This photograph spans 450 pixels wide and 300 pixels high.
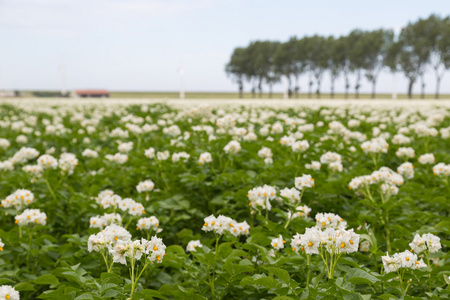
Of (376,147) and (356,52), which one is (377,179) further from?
(356,52)

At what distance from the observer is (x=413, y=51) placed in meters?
63.9

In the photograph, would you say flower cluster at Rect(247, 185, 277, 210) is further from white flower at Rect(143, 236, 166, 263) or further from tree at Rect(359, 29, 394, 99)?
tree at Rect(359, 29, 394, 99)

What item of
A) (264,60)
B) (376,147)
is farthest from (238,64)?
(376,147)

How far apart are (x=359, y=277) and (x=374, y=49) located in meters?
77.3

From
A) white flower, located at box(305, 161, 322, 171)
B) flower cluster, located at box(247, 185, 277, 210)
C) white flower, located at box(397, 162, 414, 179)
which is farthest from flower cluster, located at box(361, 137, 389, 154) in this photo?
flower cluster, located at box(247, 185, 277, 210)

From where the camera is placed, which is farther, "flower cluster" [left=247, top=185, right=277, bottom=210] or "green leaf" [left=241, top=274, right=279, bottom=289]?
"flower cluster" [left=247, top=185, right=277, bottom=210]

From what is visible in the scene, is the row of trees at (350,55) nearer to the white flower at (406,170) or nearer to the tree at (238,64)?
the tree at (238,64)

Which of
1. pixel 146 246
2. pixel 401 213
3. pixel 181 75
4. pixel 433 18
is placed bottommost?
pixel 401 213

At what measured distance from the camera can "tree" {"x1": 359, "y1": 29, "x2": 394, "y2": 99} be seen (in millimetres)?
71750

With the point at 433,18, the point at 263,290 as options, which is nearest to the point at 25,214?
the point at 263,290

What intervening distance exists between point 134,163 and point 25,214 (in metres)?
2.40

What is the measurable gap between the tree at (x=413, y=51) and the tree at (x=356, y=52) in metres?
7.33

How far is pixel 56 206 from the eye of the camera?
15.7 feet

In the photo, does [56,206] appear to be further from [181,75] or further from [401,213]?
[181,75]
